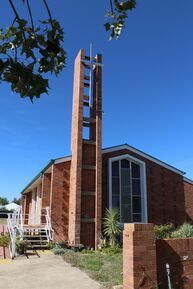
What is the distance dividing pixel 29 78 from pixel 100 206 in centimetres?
1428

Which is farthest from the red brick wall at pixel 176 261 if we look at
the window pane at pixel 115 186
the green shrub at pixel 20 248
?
the window pane at pixel 115 186

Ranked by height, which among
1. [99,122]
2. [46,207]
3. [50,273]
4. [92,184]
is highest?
[99,122]

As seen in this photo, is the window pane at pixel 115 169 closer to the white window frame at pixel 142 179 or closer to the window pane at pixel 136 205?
the white window frame at pixel 142 179

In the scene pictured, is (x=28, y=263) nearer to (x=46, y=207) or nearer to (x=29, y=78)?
(x=46, y=207)

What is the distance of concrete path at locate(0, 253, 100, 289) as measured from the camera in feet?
27.8

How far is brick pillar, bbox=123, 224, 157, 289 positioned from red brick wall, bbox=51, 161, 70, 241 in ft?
33.1

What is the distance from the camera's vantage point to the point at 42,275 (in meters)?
9.67

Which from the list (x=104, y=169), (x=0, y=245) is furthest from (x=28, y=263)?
(x=104, y=169)

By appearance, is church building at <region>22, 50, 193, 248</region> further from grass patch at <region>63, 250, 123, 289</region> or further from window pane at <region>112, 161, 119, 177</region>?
grass patch at <region>63, 250, 123, 289</region>

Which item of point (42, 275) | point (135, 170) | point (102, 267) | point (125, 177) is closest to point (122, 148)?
point (135, 170)

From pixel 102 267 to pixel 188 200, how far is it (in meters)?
11.1

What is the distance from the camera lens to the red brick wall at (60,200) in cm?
1689

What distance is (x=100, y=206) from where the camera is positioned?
1716cm

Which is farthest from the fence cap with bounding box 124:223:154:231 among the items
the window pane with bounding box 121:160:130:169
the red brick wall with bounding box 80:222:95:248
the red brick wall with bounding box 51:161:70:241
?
the window pane with bounding box 121:160:130:169
